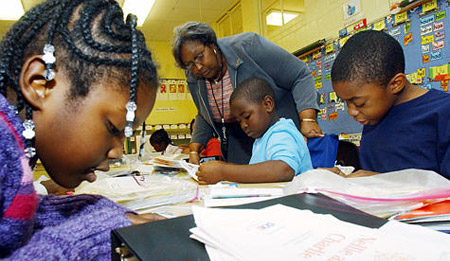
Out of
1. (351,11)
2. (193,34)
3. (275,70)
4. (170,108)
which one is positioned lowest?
(275,70)

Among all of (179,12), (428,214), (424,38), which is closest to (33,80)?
(428,214)

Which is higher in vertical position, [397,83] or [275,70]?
[275,70]

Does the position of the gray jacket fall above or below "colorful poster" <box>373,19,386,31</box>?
below

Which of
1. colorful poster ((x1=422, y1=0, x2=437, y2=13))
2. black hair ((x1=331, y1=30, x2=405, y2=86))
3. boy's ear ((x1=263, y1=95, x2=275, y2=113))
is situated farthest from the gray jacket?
colorful poster ((x1=422, y1=0, x2=437, y2=13))

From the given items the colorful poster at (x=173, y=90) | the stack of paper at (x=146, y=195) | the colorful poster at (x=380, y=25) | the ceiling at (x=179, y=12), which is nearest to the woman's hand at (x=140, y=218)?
the stack of paper at (x=146, y=195)

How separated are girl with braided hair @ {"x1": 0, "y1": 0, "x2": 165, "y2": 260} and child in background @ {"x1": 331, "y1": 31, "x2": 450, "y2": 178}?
699mm

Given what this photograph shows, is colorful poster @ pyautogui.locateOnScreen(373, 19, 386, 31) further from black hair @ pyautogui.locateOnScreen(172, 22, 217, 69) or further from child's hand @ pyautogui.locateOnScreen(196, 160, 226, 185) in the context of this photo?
child's hand @ pyautogui.locateOnScreen(196, 160, 226, 185)

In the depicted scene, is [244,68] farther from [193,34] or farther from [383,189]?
[383,189]

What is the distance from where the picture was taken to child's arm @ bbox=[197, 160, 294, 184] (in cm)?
98

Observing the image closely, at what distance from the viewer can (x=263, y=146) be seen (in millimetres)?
1236

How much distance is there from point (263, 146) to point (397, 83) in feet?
1.71

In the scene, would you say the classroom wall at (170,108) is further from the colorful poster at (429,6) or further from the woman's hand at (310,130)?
the woman's hand at (310,130)

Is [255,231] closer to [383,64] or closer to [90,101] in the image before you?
[90,101]

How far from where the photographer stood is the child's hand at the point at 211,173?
101 centimetres
